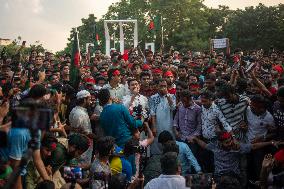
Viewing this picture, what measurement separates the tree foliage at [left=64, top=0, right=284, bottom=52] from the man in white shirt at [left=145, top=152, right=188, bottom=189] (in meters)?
39.6

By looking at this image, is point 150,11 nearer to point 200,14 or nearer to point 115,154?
point 200,14

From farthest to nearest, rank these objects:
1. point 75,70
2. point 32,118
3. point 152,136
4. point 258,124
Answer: point 75,70, point 152,136, point 258,124, point 32,118

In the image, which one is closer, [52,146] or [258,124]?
[52,146]

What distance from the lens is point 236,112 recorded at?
7539 millimetres

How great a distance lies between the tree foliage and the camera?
152 ft

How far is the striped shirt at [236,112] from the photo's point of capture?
7.53 metres

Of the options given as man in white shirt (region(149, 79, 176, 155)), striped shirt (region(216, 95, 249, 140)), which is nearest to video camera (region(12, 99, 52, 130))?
striped shirt (region(216, 95, 249, 140))

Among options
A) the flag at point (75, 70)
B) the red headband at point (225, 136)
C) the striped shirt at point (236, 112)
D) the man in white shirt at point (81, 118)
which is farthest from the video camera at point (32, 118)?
the flag at point (75, 70)

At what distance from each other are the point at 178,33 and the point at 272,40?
45.4 feet

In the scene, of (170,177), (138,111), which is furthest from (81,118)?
(170,177)

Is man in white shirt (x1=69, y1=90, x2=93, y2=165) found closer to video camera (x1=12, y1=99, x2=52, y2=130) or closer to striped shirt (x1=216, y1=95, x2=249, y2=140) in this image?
striped shirt (x1=216, y1=95, x2=249, y2=140)

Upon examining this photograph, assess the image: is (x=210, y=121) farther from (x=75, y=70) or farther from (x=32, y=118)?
(x=32, y=118)

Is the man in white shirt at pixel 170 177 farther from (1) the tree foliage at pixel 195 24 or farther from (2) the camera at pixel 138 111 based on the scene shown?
(1) the tree foliage at pixel 195 24

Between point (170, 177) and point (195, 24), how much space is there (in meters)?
53.8
